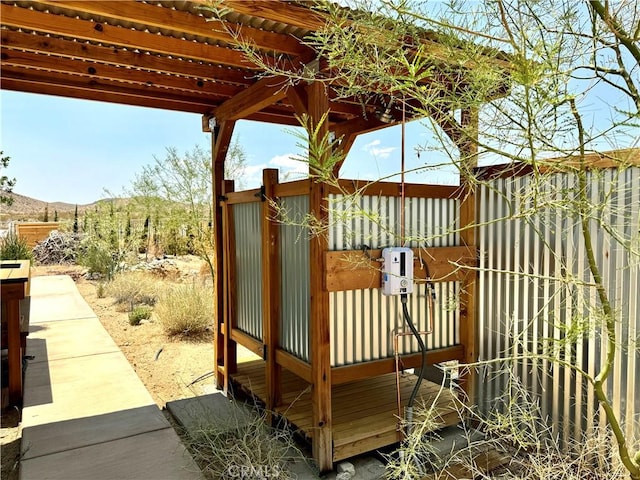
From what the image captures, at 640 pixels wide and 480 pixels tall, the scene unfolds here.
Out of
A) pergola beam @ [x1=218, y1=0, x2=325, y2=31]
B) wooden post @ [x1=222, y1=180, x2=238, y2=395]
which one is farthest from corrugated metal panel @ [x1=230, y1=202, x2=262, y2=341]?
pergola beam @ [x1=218, y1=0, x2=325, y2=31]

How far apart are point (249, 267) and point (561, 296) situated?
2.59 meters

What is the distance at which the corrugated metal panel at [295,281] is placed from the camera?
3.16 m

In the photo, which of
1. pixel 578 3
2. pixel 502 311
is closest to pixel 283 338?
pixel 502 311

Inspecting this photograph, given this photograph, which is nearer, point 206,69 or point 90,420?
point 90,420

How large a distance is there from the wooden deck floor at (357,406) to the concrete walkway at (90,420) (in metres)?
0.85

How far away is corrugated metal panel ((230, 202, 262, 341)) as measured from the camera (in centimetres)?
389

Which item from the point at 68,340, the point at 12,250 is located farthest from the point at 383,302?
the point at 12,250

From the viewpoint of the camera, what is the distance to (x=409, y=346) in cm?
339

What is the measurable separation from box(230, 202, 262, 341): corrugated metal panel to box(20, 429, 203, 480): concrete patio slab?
127 cm

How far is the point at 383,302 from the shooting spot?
324 cm

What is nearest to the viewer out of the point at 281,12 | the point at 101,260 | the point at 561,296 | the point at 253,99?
the point at 281,12

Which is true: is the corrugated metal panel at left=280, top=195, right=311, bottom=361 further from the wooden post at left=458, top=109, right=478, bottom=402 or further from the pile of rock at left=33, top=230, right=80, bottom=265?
the pile of rock at left=33, top=230, right=80, bottom=265

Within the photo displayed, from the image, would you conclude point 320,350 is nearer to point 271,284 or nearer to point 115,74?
point 271,284

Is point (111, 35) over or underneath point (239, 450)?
over
